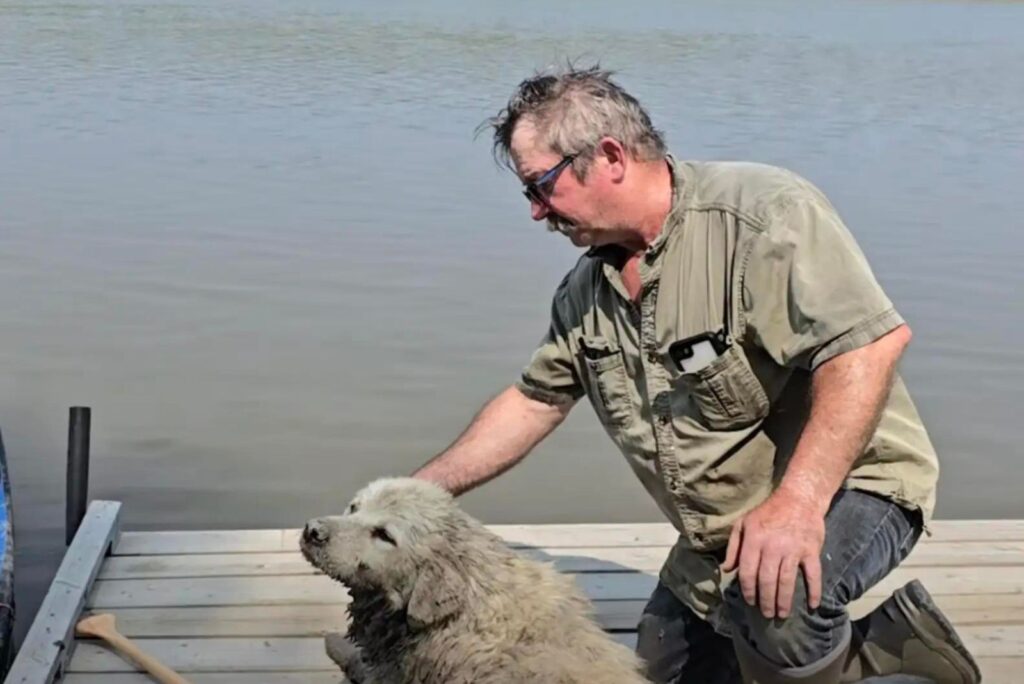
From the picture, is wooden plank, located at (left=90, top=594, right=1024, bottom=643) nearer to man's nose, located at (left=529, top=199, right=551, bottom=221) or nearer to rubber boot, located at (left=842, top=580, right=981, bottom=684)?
rubber boot, located at (left=842, top=580, right=981, bottom=684)

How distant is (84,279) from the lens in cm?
1113

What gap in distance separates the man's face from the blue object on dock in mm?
2793

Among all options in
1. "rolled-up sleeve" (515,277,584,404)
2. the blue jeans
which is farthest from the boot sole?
"rolled-up sleeve" (515,277,584,404)

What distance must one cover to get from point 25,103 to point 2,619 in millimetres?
14980

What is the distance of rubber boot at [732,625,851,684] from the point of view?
12.5 ft

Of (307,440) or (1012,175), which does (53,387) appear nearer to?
(307,440)

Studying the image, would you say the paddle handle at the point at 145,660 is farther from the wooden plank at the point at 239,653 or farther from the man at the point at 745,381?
the man at the point at 745,381

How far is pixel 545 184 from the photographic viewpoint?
3.90 m

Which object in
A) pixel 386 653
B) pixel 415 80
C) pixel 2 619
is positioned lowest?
pixel 415 80

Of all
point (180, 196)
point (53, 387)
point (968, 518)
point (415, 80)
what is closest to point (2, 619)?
point (53, 387)

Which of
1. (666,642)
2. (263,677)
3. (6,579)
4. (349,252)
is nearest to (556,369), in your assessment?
(666,642)

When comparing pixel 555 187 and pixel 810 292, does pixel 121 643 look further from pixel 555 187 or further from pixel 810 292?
pixel 810 292

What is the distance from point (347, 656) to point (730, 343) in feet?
5.79

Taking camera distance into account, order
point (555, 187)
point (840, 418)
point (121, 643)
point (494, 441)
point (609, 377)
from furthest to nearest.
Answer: point (121, 643) → point (494, 441) → point (609, 377) → point (555, 187) → point (840, 418)
